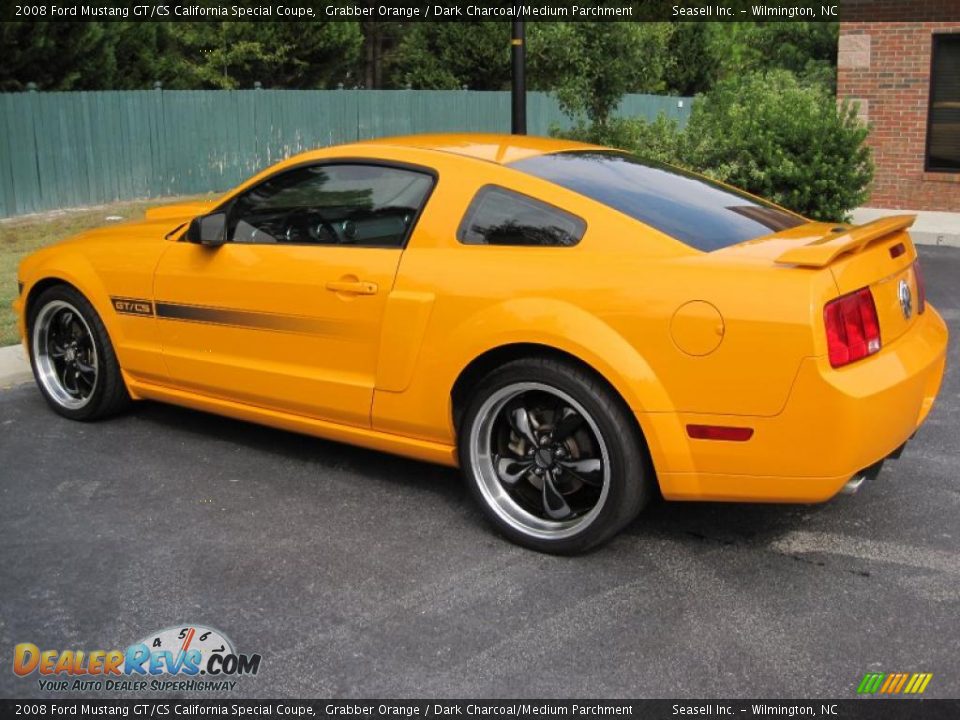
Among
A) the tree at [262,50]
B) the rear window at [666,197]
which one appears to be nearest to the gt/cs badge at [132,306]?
the rear window at [666,197]

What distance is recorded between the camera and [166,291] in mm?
5316

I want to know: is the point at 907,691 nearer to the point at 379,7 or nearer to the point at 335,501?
the point at 335,501

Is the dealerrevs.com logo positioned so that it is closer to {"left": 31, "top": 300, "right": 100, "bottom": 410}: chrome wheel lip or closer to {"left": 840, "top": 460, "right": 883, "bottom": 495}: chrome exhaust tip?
{"left": 840, "top": 460, "right": 883, "bottom": 495}: chrome exhaust tip

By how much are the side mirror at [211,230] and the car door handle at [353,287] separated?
79cm

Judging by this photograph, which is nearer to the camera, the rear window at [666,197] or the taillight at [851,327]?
the taillight at [851,327]

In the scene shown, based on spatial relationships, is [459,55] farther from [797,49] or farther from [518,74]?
[518,74]

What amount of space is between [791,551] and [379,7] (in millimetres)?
30026

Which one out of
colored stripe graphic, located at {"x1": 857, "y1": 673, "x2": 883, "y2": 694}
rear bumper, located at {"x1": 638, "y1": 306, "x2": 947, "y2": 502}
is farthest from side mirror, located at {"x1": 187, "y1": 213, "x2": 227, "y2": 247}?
colored stripe graphic, located at {"x1": 857, "y1": 673, "x2": 883, "y2": 694}

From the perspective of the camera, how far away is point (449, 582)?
13.0ft

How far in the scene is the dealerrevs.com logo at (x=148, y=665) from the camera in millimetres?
3312

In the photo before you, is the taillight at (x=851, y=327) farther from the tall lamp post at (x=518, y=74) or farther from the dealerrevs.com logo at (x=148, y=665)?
the tall lamp post at (x=518, y=74)

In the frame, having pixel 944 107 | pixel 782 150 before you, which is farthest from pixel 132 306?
pixel 944 107

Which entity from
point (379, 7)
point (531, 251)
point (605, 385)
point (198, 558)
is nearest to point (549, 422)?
point (605, 385)

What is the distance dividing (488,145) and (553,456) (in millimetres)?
1536
